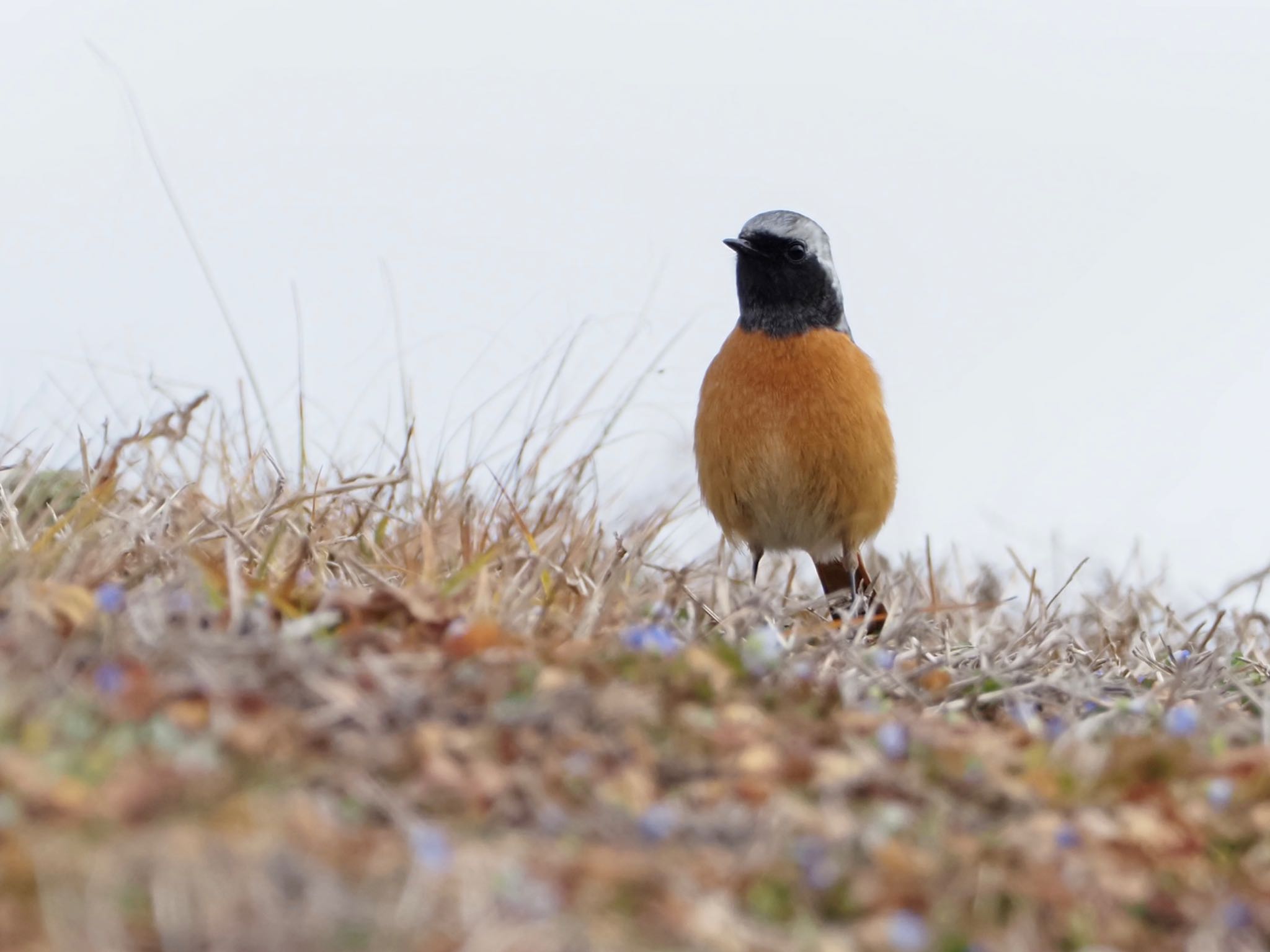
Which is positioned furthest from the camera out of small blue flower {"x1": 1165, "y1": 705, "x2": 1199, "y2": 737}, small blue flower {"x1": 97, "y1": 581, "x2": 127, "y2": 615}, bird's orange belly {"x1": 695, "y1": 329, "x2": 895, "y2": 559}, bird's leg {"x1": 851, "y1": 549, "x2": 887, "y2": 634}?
bird's leg {"x1": 851, "y1": 549, "x2": 887, "y2": 634}

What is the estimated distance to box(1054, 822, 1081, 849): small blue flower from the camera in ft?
10.3

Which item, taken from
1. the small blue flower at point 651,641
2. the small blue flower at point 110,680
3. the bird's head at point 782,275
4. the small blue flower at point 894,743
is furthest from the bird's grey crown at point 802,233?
the small blue flower at point 110,680

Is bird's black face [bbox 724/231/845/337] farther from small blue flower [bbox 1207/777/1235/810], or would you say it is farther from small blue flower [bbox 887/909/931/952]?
small blue flower [bbox 887/909/931/952]

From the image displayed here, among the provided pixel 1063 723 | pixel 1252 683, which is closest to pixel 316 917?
pixel 1063 723

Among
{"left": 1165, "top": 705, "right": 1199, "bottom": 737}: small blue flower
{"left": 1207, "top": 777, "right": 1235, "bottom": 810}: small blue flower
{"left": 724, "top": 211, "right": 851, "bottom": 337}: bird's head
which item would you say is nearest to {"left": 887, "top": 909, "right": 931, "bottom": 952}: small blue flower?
{"left": 1207, "top": 777, "right": 1235, "bottom": 810}: small blue flower

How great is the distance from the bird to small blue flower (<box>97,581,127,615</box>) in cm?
299

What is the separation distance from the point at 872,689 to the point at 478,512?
2.40m

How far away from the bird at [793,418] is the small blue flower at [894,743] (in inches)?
97.8

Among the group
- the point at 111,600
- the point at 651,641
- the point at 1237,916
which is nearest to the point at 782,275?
the point at 651,641

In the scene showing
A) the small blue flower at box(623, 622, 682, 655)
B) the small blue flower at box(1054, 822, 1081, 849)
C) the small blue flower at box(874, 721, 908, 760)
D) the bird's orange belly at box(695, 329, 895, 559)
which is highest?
the bird's orange belly at box(695, 329, 895, 559)

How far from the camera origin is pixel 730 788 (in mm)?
3137

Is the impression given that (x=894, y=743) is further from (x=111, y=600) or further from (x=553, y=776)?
(x=111, y=600)

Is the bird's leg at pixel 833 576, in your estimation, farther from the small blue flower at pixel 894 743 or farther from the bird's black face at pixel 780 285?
the small blue flower at pixel 894 743

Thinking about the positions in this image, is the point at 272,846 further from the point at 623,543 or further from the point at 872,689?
the point at 623,543
